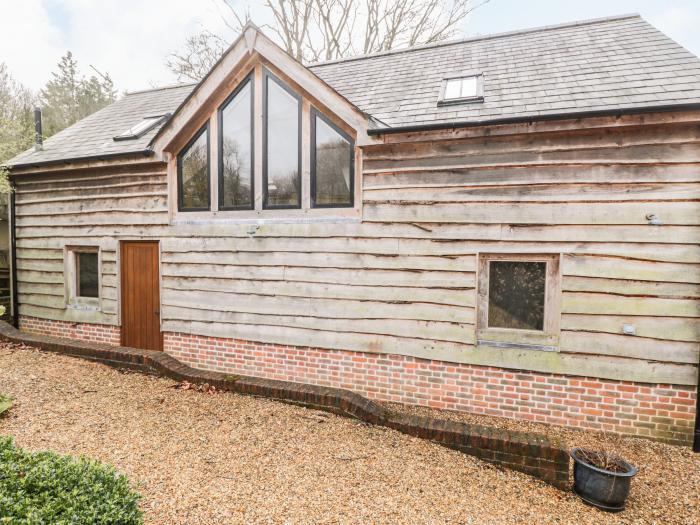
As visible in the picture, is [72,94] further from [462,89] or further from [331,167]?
[462,89]

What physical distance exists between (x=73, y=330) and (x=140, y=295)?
81.9 inches

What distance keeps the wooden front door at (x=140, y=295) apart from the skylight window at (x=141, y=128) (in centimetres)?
217

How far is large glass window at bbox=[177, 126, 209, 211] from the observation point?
6250 mm

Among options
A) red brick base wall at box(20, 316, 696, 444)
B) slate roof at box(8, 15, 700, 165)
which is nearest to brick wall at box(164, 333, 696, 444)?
red brick base wall at box(20, 316, 696, 444)

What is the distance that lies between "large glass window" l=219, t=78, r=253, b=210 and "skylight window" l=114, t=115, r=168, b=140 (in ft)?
7.73

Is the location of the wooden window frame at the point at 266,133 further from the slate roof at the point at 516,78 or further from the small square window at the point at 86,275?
the small square window at the point at 86,275

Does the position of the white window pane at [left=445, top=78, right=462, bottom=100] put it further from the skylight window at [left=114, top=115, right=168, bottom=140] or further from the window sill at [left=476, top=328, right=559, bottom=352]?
the skylight window at [left=114, top=115, right=168, bottom=140]

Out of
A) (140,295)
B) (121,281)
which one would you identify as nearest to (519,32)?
(140,295)

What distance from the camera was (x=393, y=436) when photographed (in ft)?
13.9

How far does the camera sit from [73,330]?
24.6ft

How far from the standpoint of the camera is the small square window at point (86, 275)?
746 centimetres

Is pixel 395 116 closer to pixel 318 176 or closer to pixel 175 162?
pixel 318 176

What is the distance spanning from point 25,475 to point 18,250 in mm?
8171

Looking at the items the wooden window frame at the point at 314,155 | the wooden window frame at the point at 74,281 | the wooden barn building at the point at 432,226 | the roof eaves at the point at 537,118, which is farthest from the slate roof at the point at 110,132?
the roof eaves at the point at 537,118
